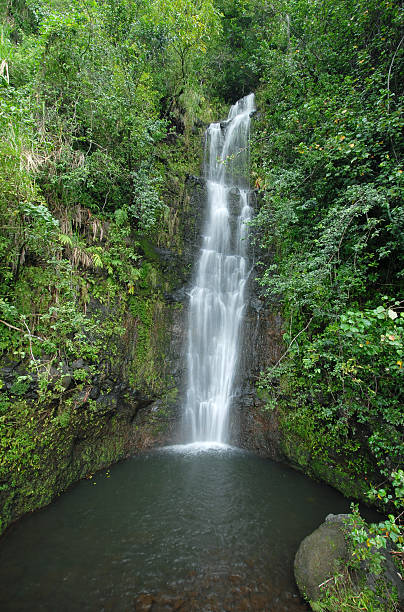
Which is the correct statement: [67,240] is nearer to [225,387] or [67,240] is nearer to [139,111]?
[139,111]

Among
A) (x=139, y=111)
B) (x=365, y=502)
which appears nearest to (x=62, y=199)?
(x=139, y=111)

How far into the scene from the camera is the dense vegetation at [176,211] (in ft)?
14.1

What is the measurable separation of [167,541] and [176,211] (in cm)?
828

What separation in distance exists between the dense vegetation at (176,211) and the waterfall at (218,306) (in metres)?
1.13

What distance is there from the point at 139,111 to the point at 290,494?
9652 mm

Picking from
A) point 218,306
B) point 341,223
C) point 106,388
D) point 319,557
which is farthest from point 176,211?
point 319,557

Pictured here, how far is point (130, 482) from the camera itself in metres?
5.41

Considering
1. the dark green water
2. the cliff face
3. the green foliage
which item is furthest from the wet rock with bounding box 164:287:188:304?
the dark green water

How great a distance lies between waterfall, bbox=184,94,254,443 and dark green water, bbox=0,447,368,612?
1.65 metres

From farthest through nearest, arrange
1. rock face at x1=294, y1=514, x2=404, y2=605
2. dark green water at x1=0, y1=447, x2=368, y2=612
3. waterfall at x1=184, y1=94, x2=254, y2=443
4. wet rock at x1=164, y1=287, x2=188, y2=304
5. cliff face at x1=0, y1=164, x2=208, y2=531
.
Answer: wet rock at x1=164, y1=287, x2=188, y2=304, waterfall at x1=184, y1=94, x2=254, y2=443, cliff face at x1=0, y1=164, x2=208, y2=531, dark green water at x1=0, y1=447, x2=368, y2=612, rock face at x1=294, y1=514, x2=404, y2=605

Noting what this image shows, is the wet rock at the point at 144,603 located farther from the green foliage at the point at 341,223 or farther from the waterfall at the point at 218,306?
the waterfall at the point at 218,306

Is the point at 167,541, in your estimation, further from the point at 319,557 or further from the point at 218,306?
the point at 218,306

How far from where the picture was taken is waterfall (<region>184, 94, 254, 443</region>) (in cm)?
743

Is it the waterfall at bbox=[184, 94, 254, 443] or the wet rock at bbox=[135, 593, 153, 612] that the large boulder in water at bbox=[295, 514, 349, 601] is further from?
the waterfall at bbox=[184, 94, 254, 443]
